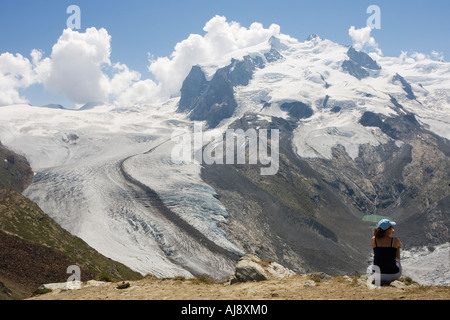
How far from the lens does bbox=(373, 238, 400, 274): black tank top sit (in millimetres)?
13422

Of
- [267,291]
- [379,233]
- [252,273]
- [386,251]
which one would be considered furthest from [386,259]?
[252,273]

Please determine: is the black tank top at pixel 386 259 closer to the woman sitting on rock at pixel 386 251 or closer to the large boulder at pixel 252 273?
the woman sitting on rock at pixel 386 251

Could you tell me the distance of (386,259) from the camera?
44.6 feet

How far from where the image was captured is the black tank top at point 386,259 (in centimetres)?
1342

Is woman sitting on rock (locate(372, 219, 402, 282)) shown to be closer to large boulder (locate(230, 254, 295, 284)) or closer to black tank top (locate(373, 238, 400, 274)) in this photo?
black tank top (locate(373, 238, 400, 274))

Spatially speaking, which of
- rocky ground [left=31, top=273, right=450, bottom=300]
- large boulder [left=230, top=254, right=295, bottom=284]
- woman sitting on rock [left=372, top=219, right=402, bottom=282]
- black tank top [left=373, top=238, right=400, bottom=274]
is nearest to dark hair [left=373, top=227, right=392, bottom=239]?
woman sitting on rock [left=372, top=219, right=402, bottom=282]

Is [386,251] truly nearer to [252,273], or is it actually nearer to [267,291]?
[267,291]

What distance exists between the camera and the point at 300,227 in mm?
133000

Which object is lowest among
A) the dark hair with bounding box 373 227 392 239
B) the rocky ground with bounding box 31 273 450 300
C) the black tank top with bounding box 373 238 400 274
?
the rocky ground with bounding box 31 273 450 300

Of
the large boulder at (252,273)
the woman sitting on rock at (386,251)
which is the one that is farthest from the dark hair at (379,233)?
the large boulder at (252,273)
